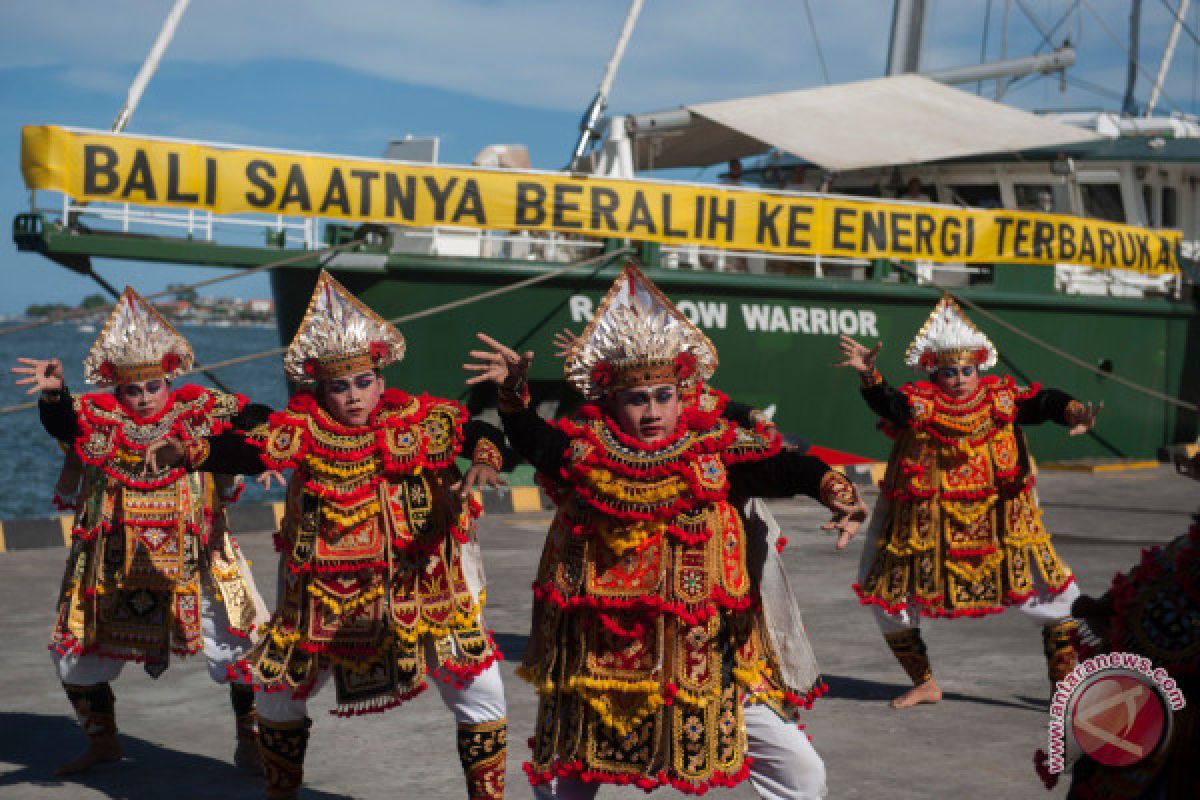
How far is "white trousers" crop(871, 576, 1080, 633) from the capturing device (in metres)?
7.17

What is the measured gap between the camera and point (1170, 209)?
2120 centimetres

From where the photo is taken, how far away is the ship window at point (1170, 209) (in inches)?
830

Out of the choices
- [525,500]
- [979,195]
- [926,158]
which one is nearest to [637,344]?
[525,500]

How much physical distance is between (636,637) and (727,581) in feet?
1.13

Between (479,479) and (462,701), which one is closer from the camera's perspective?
(479,479)

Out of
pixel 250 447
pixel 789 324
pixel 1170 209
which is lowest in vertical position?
pixel 250 447

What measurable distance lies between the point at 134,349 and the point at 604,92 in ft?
37.6

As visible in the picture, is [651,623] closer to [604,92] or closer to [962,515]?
[962,515]

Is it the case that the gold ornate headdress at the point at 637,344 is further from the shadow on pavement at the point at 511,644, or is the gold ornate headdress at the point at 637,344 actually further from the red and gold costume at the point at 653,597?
the shadow on pavement at the point at 511,644

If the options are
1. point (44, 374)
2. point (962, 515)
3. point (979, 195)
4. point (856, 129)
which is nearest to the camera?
point (44, 374)

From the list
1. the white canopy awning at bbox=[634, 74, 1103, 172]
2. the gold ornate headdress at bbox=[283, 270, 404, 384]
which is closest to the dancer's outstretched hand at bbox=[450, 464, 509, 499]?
the gold ornate headdress at bbox=[283, 270, 404, 384]

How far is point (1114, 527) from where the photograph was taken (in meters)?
13.9

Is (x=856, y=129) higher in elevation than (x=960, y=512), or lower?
higher

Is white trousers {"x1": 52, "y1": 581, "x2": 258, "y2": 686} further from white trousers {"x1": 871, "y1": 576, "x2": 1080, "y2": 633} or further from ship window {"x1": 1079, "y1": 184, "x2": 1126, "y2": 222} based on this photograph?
ship window {"x1": 1079, "y1": 184, "x2": 1126, "y2": 222}
